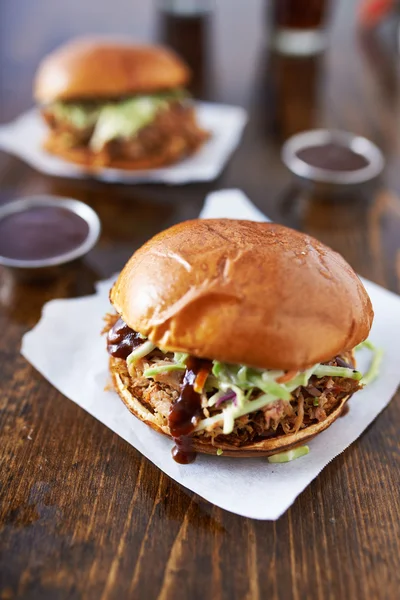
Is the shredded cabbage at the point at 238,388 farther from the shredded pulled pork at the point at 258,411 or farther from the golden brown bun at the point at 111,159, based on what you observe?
the golden brown bun at the point at 111,159

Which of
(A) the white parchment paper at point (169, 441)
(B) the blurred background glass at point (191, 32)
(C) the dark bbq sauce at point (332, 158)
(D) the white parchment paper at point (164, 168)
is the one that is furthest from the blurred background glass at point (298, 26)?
(A) the white parchment paper at point (169, 441)

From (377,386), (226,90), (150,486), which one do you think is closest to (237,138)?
(226,90)

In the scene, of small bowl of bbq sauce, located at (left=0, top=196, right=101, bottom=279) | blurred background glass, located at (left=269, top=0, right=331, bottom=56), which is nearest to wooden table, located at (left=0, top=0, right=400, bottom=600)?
small bowl of bbq sauce, located at (left=0, top=196, right=101, bottom=279)

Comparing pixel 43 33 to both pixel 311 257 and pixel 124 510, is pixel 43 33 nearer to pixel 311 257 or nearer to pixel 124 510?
pixel 311 257

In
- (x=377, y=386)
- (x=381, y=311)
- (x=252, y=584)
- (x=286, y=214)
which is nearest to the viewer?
(x=252, y=584)

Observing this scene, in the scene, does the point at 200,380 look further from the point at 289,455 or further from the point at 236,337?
the point at 289,455

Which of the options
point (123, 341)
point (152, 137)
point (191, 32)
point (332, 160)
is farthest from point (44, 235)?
point (191, 32)

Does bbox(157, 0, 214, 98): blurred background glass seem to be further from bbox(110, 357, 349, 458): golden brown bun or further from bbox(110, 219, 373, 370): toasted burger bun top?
bbox(110, 357, 349, 458): golden brown bun
